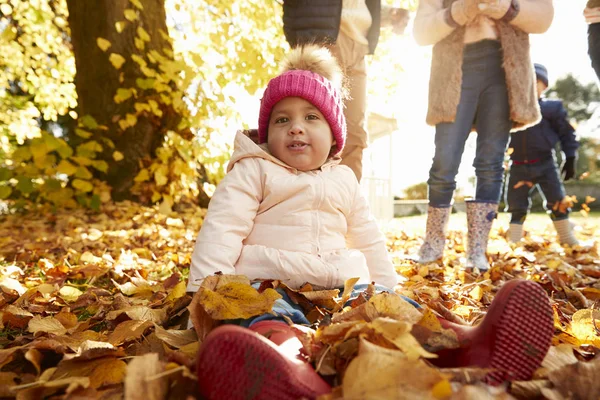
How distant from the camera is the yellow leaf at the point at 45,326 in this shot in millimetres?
1230

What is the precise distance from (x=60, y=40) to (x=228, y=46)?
12.8 ft

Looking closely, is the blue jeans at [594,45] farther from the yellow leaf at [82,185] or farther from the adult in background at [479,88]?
the yellow leaf at [82,185]

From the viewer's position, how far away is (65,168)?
450 centimetres

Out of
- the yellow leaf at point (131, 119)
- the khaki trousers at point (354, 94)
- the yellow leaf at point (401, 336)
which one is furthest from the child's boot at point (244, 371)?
the yellow leaf at point (131, 119)

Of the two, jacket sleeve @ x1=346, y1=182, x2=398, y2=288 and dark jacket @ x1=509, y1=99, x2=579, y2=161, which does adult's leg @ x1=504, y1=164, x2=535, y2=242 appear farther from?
jacket sleeve @ x1=346, y1=182, x2=398, y2=288

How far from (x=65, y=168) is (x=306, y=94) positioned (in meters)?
3.76

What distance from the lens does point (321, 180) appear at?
166 cm

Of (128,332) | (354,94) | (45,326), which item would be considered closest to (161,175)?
(354,94)

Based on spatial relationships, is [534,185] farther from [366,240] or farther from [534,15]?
[366,240]

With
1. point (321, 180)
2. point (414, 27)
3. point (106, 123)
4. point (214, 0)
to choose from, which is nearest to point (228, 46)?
point (214, 0)

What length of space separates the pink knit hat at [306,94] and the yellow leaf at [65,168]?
3496 mm

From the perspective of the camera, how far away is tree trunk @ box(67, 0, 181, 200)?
16.3ft

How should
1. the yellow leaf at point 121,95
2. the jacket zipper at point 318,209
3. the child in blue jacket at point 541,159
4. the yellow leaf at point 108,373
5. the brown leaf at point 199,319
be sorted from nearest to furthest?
the yellow leaf at point 108,373 < the brown leaf at point 199,319 < the jacket zipper at point 318,209 < the child in blue jacket at point 541,159 < the yellow leaf at point 121,95

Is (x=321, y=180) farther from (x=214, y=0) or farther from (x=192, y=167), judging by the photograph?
(x=214, y=0)
